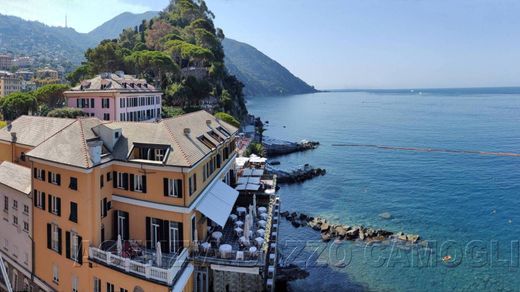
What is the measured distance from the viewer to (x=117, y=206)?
2566 centimetres

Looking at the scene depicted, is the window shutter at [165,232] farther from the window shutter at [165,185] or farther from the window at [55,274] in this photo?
the window at [55,274]

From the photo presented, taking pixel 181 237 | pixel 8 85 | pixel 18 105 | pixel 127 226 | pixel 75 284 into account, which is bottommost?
pixel 75 284

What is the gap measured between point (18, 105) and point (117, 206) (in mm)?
57839

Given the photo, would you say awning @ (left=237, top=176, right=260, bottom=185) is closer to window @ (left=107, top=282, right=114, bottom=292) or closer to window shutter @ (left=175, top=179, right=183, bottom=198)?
window shutter @ (left=175, top=179, right=183, bottom=198)

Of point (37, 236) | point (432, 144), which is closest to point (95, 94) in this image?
point (37, 236)

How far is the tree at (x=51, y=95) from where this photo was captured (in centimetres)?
7306

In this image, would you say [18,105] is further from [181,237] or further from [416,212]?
[416,212]

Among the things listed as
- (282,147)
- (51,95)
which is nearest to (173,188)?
(51,95)

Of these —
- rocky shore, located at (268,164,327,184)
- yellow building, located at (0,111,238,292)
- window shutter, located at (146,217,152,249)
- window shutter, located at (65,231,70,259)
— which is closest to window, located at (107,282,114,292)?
yellow building, located at (0,111,238,292)

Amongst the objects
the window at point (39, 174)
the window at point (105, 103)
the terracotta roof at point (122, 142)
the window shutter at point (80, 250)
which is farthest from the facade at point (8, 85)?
the window shutter at point (80, 250)

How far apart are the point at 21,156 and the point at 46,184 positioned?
803 cm

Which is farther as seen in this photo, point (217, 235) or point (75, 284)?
point (217, 235)

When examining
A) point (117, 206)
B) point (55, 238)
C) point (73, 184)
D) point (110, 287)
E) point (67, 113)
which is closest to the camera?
point (110, 287)

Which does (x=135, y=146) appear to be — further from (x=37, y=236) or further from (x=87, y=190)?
(x=37, y=236)
